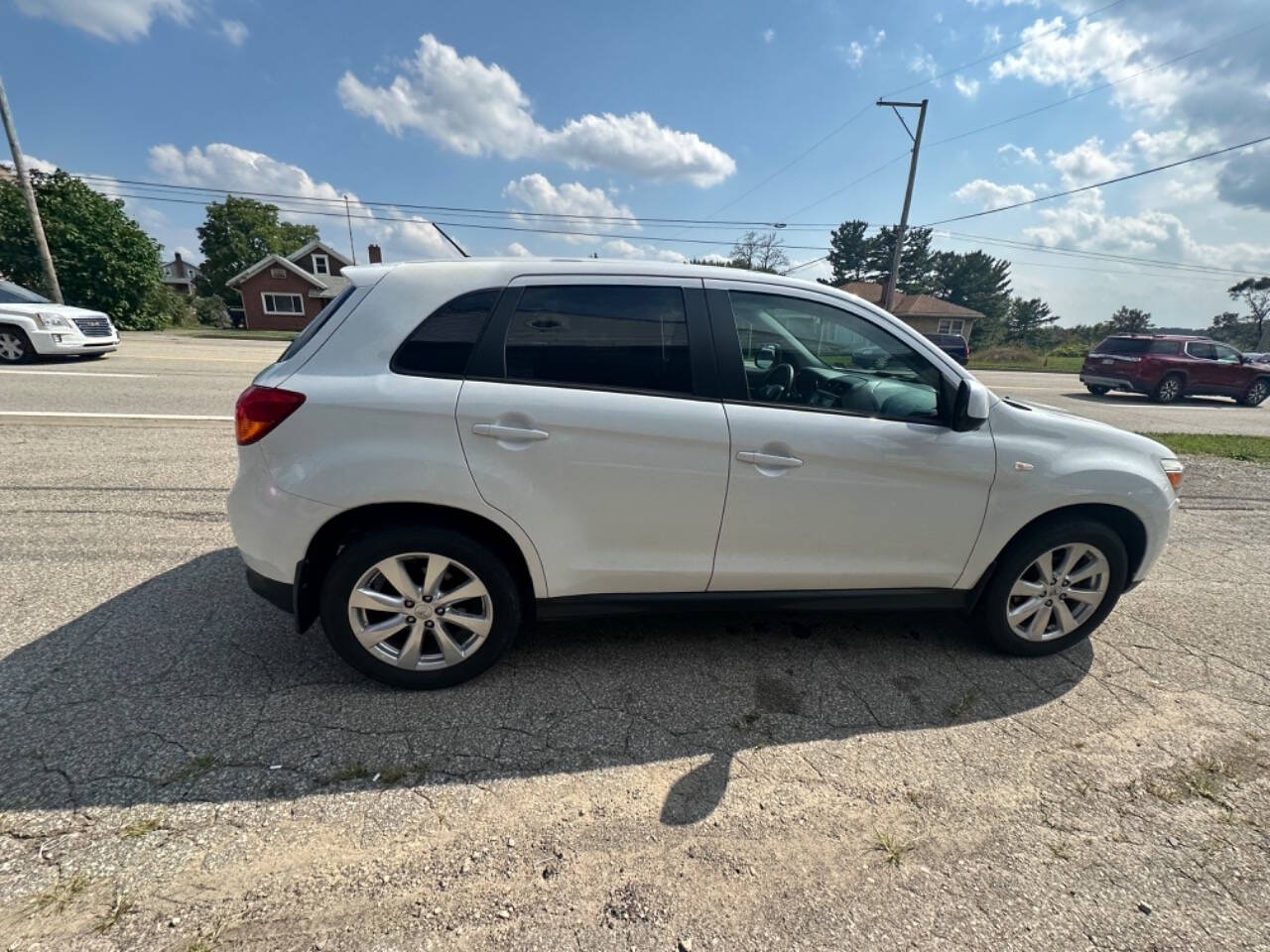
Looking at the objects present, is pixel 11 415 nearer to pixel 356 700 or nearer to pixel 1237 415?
pixel 356 700

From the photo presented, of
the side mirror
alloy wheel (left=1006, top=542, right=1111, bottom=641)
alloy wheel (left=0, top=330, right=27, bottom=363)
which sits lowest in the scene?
alloy wheel (left=1006, top=542, right=1111, bottom=641)

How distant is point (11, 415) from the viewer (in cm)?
654

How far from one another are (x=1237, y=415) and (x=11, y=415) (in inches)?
904

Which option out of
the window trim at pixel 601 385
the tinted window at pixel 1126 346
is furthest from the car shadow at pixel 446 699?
the tinted window at pixel 1126 346

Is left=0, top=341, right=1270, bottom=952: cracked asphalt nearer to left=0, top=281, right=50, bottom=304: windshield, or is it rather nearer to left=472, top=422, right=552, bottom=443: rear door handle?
left=472, top=422, right=552, bottom=443: rear door handle

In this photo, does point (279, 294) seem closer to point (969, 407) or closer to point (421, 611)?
point (421, 611)

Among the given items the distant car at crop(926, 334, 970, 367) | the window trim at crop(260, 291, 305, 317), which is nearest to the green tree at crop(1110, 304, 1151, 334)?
the distant car at crop(926, 334, 970, 367)

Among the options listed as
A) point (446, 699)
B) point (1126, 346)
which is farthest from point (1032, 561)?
point (1126, 346)

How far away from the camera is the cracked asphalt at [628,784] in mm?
1635

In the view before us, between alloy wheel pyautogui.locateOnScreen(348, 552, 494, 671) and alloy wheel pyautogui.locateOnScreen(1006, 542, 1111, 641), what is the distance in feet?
8.48

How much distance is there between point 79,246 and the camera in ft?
87.4

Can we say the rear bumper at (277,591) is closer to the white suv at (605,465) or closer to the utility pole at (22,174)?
the white suv at (605,465)

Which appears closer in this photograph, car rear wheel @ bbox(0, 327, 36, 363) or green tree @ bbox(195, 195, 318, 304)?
car rear wheel @ bbox(0, 327, 36, 363)

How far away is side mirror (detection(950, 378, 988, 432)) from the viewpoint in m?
2.48
